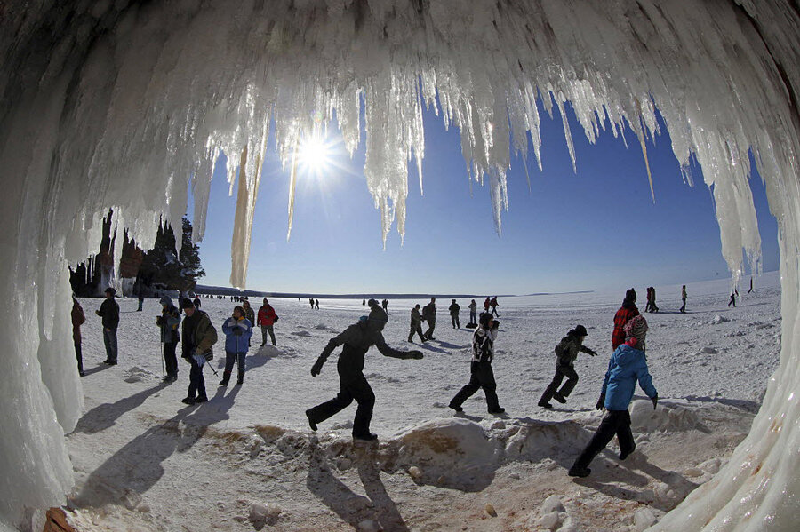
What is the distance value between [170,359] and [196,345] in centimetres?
199

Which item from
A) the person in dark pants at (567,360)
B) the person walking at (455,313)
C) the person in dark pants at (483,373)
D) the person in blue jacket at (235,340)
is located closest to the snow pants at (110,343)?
the person in blue jacket at (235,340)

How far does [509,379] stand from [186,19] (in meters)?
8.64

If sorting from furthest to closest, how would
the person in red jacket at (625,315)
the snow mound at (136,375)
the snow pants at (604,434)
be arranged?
the snow mound at (136,375)
the person in red jacket at (625,315)
the snow pants at (604,434)

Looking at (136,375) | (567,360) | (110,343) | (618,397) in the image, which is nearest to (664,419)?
(618,397)

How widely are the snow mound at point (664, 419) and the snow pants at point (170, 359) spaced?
8.03m

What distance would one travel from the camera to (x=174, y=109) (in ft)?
8.29

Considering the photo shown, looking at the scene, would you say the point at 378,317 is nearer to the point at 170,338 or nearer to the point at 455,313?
the point at 170,338

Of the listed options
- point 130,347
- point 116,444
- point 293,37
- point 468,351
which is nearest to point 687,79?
point 293,37

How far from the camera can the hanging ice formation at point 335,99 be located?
1.96 metres

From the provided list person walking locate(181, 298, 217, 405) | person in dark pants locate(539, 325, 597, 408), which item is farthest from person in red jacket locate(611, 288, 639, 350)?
person walking locate(181, 298, 217, 405)

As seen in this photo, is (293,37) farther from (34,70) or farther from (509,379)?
(509,379)

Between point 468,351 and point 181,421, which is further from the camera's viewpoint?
point 468,351

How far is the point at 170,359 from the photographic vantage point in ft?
26.1

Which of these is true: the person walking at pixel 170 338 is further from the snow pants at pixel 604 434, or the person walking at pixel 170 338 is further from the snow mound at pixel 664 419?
the snow mound at pixel 664 419
